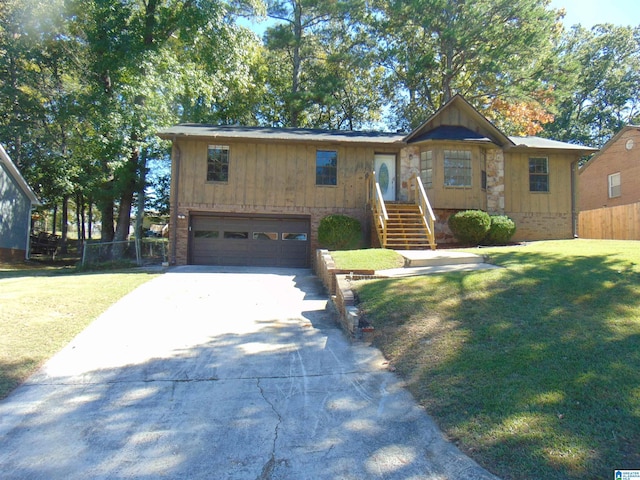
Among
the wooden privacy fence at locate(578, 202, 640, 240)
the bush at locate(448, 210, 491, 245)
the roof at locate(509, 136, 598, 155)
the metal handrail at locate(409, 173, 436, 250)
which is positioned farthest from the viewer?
the wooden privacy fence at locate(578, 202, 640, 240)

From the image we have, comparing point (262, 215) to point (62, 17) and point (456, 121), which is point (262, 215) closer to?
point (456, 121)

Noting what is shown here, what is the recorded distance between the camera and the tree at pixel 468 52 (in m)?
21.2

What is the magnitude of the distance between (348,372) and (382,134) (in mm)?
13547

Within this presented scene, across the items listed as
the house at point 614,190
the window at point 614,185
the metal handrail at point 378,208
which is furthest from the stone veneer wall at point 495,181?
the window at point 614,185

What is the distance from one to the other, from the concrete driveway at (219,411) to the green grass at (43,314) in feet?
0.70

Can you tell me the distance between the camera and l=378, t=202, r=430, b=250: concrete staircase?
488 inches

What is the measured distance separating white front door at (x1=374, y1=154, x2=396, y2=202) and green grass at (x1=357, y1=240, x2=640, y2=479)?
854cm

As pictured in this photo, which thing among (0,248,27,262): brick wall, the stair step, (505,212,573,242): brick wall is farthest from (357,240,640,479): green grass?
(0,248,27,262): brick wall

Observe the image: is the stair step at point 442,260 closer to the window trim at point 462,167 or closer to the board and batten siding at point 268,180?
the window trim at point 462,167

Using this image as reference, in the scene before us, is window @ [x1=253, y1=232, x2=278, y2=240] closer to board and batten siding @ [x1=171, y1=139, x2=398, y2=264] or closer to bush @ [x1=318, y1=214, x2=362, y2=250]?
board and batten siding @ [x1=171, y1=139, x2=398, y2=264]

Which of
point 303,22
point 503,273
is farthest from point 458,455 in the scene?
point 303,22

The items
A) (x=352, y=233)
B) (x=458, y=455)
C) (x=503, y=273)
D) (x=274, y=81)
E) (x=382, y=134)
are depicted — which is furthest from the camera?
(x=274, y=81)

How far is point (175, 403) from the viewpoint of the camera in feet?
12.8

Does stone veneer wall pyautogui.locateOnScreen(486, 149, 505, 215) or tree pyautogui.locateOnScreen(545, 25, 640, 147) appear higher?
tree pyautogui.locateOnScreen(545, 25, 640, 147)
